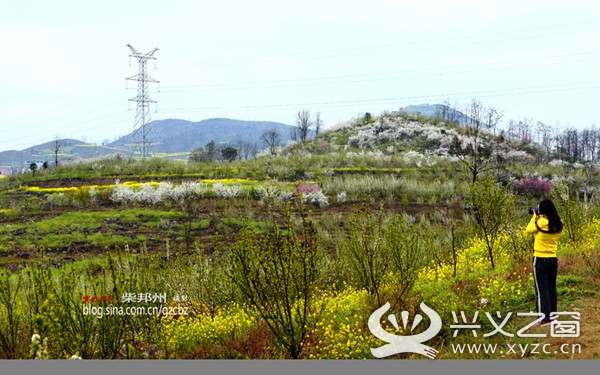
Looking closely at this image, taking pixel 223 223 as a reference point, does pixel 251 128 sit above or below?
above

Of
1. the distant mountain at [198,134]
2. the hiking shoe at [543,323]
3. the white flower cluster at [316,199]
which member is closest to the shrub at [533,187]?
the white flower cluster at [316,199]

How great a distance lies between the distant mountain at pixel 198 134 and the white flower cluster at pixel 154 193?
145 ft

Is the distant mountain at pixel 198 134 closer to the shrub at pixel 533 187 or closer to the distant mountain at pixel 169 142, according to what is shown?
the distant mountain at pixel 169 142

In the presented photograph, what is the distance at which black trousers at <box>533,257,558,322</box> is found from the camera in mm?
5391

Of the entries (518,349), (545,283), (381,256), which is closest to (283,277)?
(381,256)

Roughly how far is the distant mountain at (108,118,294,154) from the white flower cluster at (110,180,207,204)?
4420cm

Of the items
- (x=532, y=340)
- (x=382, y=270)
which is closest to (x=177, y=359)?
(x=382, y=270)

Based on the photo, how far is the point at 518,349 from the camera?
513 cm

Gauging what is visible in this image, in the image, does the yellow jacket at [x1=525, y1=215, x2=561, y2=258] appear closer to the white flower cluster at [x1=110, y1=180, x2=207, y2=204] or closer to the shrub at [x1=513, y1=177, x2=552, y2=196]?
the white flower cluster at [x1=110, y1=180, x2=207, y2=204]

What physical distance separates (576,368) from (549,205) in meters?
1.88

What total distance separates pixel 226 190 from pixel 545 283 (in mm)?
13898

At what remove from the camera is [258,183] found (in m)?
19.4

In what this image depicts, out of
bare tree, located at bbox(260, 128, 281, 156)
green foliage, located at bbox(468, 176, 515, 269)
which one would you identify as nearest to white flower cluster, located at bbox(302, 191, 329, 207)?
green foliage, located at bbox(468, 176, 515, 269)

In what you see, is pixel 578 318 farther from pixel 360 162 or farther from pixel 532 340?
pixel 360 162
